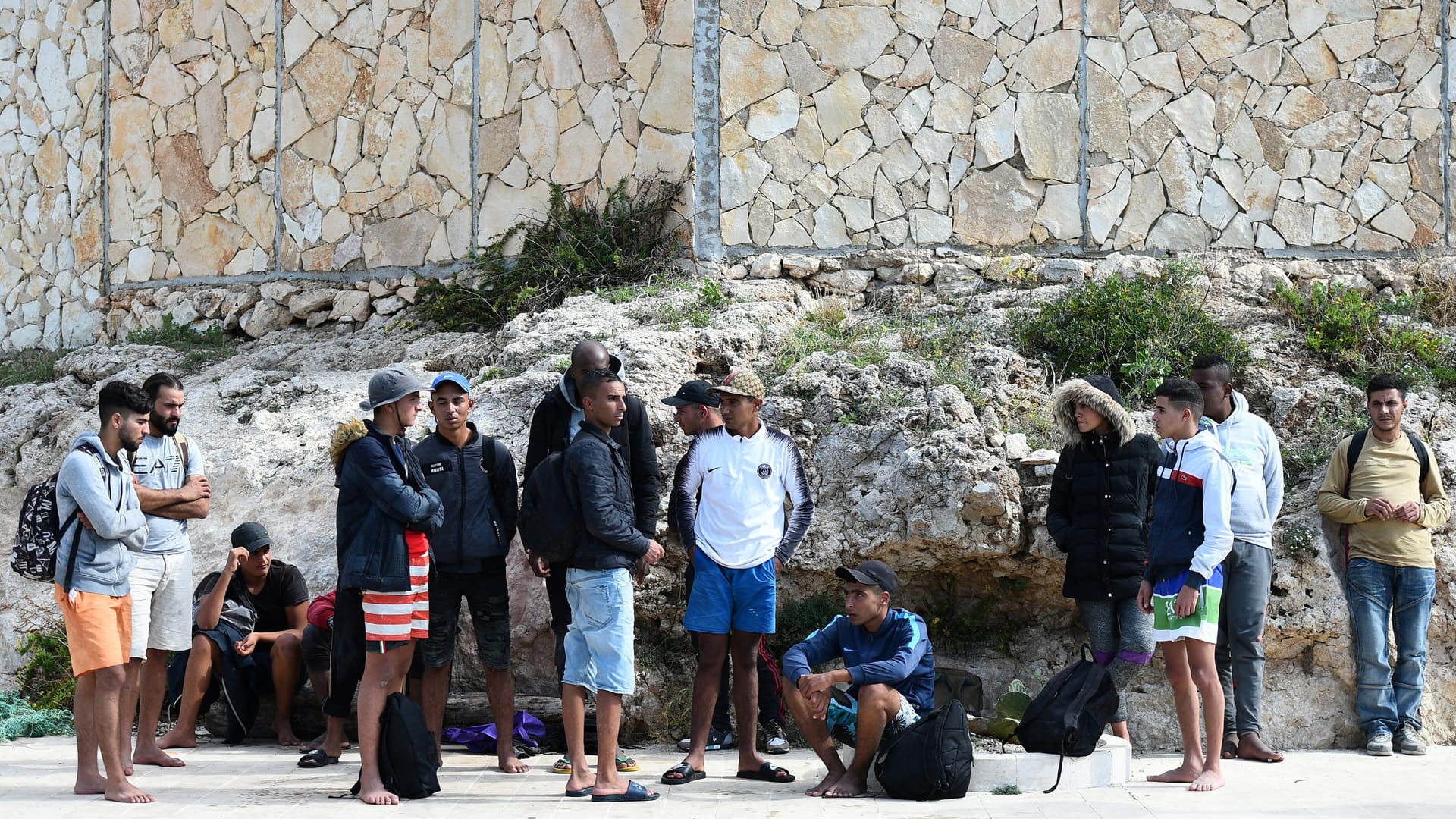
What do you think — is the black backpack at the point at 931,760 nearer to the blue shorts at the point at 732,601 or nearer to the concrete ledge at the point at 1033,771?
the concrete ledge at the point at 1033,771

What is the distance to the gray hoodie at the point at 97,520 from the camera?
5.65m

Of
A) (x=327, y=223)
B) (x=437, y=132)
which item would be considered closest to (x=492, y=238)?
(x=437, y=132)

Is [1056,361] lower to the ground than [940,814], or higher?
higher

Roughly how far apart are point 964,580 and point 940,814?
2.46 metres

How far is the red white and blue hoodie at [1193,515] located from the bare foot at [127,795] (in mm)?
4484

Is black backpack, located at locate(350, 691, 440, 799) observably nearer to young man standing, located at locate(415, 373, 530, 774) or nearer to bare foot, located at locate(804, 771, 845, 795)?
young man standing, located at locate(415, 373, 530, 774)

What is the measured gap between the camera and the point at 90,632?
5668 millimetres

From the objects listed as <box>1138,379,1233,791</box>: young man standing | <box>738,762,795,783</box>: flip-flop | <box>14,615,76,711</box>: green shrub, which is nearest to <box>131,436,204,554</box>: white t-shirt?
<box>14,615,76,711</box>: green shrub

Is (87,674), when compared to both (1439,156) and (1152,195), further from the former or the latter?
(1439,156)

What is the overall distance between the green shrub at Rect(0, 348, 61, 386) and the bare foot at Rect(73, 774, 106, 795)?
22.1 feet

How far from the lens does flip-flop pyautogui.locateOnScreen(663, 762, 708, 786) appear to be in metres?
6.00

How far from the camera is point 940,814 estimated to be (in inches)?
212

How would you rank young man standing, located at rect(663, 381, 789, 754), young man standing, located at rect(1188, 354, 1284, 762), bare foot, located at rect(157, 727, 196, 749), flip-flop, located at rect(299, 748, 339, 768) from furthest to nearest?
1. bare foot, located at rect(157, 727, 196, 749)
2. young man standing, located at rect(663, 381, 789, 754)
3. young man standing, located at rect(1188, 354, 1284, 762)
4. flip-flop, located at rect(299, 748, 339, 768)

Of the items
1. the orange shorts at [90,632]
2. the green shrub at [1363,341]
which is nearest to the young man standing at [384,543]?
the orange shorts at [90,632]
